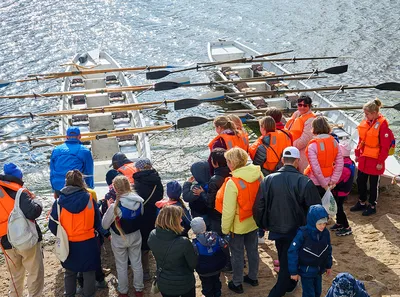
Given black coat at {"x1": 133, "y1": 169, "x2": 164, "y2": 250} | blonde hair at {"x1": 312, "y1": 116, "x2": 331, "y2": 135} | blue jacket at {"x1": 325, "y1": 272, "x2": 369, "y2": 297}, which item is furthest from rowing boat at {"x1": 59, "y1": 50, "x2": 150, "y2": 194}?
blue jacket at {"x1": 325, "y1": 272, "x2": 369, "y2": 297}

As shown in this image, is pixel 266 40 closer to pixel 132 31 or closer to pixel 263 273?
pixel 132 31

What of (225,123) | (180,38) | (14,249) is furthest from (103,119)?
(180,38)

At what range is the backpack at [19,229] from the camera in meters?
7.25

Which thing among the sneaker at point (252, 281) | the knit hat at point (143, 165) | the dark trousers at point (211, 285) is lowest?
the sneaker at point (252, 281)

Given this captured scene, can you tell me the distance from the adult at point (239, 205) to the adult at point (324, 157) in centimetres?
128

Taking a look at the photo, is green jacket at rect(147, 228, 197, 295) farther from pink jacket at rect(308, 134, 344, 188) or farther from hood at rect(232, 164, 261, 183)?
pink jacket at rect(308, 134, 344, 188)

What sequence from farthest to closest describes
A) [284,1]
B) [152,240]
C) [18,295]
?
[284,1] < [18,295] < [152,240]

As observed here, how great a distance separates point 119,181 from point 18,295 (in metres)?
2.58

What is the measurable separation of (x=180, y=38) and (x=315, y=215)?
71.0 feet

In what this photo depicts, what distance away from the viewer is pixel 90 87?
61.3 feet

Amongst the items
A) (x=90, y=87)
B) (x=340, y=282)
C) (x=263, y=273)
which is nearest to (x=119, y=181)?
(x=263, y=273)

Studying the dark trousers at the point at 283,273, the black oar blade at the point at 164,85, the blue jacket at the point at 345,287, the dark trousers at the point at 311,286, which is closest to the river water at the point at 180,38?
the black oar blade at the point at 164,85

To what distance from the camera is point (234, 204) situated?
703 centimetres

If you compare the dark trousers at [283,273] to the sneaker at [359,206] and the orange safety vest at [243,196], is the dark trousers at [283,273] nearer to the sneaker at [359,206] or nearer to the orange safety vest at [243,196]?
the orange safety vest at [243,196]
